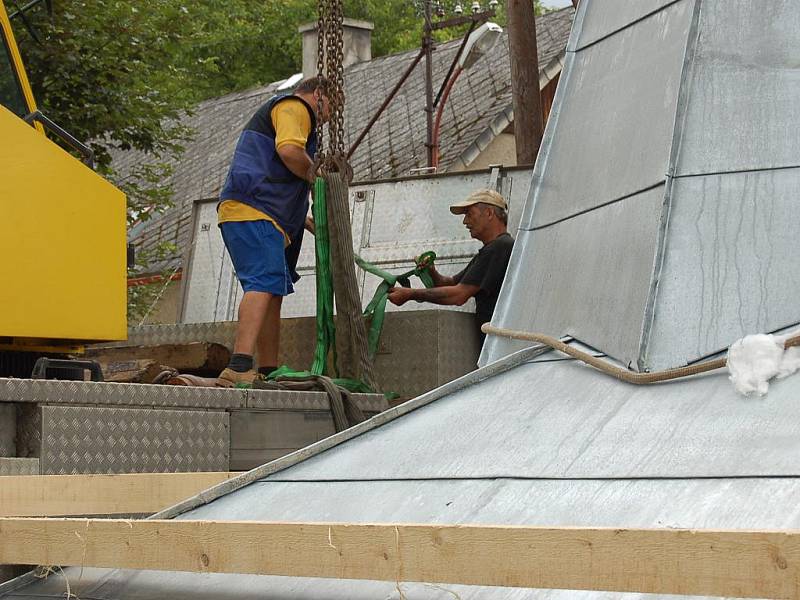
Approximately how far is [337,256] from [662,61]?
94.7 inches

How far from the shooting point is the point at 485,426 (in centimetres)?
334

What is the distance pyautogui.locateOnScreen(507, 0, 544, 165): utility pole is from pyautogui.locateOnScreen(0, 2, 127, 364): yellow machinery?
5.57 meters

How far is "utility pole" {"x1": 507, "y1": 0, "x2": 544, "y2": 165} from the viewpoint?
10.3m

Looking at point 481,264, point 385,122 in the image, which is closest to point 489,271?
point 481,264

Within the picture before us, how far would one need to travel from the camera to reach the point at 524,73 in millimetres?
10469

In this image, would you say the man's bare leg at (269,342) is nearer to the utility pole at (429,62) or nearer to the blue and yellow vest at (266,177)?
the blue and yellow vest at (266,177)

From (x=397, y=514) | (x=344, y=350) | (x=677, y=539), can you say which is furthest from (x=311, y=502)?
(x=344, y=350)

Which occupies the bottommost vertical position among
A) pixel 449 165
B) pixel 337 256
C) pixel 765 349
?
pixel 765 349

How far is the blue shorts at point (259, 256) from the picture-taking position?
6145mm

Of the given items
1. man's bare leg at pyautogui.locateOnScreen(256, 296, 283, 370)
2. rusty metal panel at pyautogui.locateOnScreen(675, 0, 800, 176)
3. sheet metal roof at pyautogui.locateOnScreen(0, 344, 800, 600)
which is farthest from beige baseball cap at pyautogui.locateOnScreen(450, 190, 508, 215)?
sheet metal roof at pyautogui.locateOnScreen(0, 344, 800, 600)

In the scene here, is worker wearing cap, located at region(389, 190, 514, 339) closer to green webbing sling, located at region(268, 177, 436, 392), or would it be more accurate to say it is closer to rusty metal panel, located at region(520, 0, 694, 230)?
green webbing sling, located at region(268, 177, 436, 392)

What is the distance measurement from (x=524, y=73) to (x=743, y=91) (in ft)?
22.7

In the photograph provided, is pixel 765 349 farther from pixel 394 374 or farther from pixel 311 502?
pixel 394 374

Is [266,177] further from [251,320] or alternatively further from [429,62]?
[429,62]
